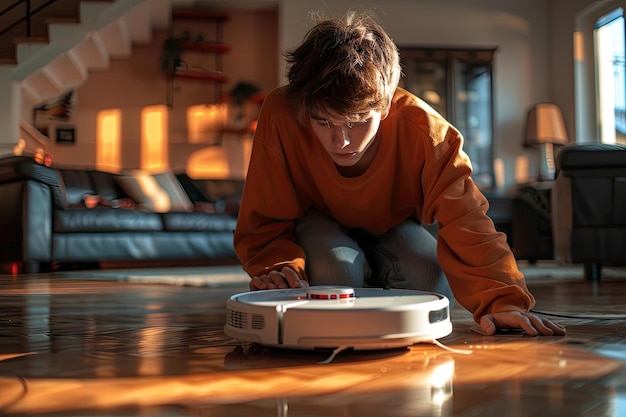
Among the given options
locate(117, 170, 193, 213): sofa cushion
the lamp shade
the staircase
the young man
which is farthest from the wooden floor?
the lamp shade

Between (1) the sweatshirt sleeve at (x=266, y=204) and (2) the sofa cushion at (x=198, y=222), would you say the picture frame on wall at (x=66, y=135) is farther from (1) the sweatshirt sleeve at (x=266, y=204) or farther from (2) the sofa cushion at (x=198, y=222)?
(1) the sweatshirt sleeve at (x=266, y=204)

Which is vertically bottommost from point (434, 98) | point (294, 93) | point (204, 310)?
point (204, 310)

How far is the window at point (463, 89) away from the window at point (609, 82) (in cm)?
94

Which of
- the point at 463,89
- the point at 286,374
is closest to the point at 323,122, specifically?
the point at 286,374

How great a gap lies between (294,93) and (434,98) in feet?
17.5

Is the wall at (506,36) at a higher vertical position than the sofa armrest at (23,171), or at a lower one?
higher

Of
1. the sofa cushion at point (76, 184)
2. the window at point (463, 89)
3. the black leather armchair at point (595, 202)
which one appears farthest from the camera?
the window at point (463, 89)

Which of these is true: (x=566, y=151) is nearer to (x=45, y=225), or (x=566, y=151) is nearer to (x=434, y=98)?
(x=45, y=225)

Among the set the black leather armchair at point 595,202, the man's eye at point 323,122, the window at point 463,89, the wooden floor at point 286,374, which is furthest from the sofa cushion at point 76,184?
the man's eye at point 323,122

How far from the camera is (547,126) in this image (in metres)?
6.05

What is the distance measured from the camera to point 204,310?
5.81 feet

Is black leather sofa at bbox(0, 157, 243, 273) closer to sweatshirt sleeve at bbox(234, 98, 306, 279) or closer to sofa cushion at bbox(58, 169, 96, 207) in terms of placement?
sofa cushion at bbox(58, 169, 96, 207)

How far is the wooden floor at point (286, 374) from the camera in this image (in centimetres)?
68

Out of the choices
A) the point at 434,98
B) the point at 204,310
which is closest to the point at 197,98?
the point at 434,98
